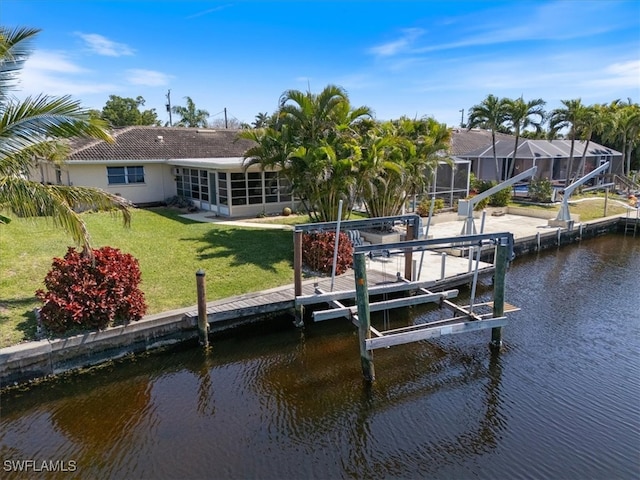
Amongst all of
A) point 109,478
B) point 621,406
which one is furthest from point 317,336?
point 621,406

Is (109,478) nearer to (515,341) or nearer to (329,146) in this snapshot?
(515,341)

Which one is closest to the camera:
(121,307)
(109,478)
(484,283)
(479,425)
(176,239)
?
(109,478)

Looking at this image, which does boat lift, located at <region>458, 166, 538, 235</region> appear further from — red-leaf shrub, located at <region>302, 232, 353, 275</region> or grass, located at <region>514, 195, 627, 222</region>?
grass, located at <region>514, 195, 627, 222</region>

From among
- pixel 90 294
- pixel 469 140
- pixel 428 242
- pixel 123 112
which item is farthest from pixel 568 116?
pixel 123 112

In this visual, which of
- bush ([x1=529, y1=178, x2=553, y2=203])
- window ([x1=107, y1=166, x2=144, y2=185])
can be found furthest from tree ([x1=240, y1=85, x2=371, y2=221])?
bush ([x1=529, y1=178, x2=553, y2=203])

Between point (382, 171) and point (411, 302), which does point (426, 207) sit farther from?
point (411, 302)

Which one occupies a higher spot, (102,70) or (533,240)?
(102,70)

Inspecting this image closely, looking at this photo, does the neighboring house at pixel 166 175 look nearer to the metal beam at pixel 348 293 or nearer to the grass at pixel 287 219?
the grass at pixel 287 219
